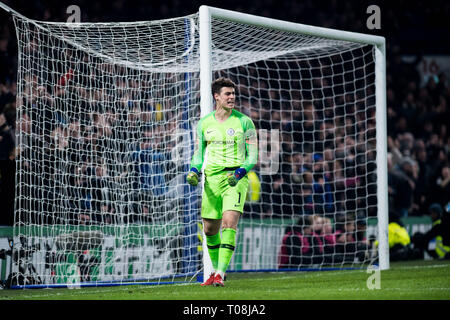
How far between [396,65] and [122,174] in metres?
10.8

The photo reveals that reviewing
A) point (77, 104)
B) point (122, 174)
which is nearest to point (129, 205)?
point (122, 174)

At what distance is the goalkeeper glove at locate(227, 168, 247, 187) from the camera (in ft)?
25.8

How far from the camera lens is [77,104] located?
9938 mm

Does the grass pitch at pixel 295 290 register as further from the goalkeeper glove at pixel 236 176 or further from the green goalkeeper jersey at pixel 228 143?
the green goalkeeper jersey at pixel 228 143

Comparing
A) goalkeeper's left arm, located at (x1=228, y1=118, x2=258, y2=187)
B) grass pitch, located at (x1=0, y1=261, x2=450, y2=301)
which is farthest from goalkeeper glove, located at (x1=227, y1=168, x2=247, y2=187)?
grass pitch, located at (x1=0, y1=261, x2=450, y2=301)

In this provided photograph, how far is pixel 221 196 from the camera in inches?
322

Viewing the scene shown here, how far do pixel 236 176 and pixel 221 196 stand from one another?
0.37m

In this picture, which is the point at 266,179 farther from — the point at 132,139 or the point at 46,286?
the point at 46,286

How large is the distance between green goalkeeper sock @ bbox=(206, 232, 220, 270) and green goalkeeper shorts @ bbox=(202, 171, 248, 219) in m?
0.28

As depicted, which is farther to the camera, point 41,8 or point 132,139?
point 41,8

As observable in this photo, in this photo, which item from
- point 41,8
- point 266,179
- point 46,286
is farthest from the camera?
point 41,8

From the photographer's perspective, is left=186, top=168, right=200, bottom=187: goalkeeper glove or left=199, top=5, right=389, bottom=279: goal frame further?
left=199, top=5, right=389, bottom=279: goal frame

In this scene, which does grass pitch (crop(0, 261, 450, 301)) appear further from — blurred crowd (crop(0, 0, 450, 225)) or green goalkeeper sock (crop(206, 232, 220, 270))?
blurred crowd (crop(0, 0, 450, 225))

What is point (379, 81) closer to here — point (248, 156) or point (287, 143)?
point (287, 143)
